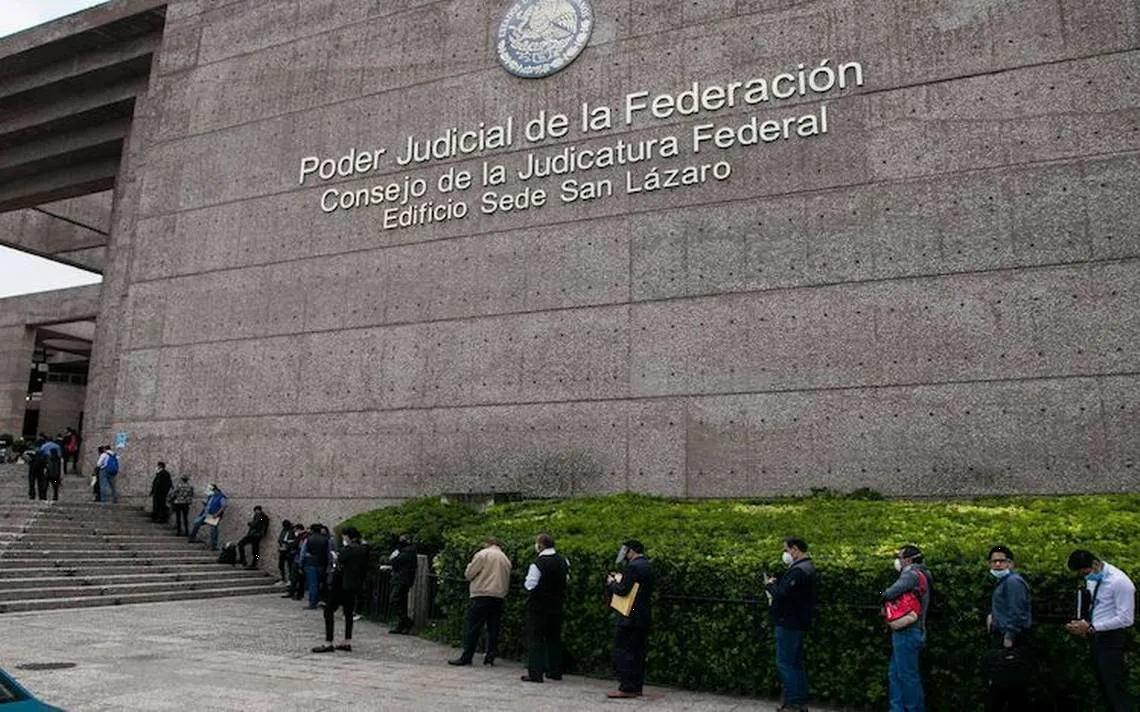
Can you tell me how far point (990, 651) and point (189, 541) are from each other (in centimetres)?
1540

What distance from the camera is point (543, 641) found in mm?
8148

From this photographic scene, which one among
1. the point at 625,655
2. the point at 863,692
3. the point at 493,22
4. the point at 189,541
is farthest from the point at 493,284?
the point at 863,692

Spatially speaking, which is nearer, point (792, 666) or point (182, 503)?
point (792, 666)

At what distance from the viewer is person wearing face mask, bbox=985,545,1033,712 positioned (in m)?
5.88

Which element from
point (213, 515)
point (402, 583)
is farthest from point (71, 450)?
point (402, 583)

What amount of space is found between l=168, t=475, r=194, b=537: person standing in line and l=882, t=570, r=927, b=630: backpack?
581 inches

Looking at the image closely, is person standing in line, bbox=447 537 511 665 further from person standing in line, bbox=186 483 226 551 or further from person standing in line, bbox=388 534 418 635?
person standing in line, bbox=186 483 226 551

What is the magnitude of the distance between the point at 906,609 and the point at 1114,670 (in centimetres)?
138

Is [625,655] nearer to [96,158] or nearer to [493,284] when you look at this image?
[493,284]

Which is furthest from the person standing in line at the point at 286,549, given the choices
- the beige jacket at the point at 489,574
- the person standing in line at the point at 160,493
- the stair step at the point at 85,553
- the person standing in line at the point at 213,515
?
the beige jacket at the point at 489,574

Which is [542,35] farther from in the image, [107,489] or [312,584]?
[107,489]

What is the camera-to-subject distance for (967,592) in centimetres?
659

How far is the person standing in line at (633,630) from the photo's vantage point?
24.5ft

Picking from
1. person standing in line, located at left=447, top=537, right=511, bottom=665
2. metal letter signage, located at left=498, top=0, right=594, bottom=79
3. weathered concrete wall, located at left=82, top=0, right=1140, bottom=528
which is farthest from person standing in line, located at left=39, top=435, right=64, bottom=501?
person standing in line, located at left=447, top=537, right=511, bottom=665
